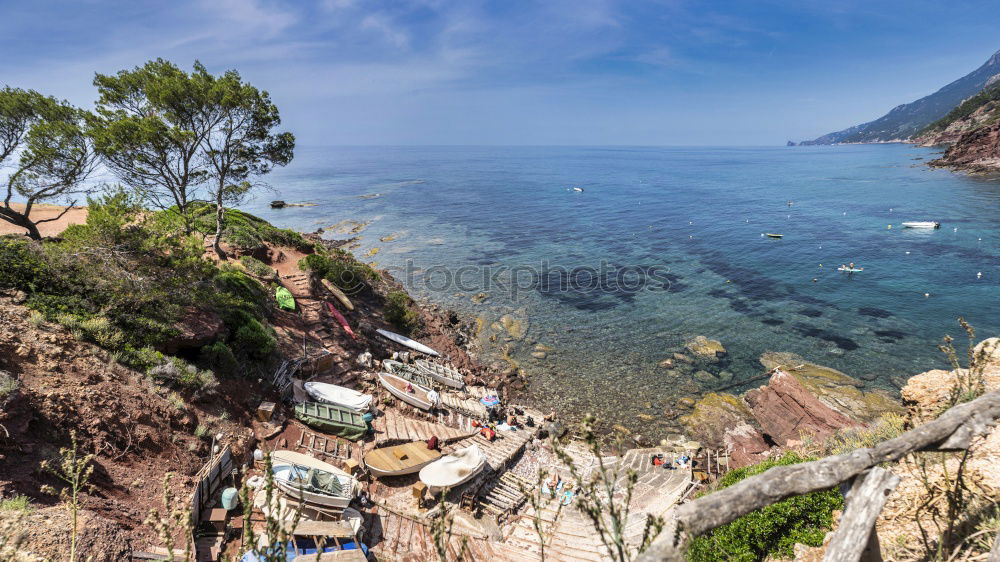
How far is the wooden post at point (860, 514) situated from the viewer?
4.55 m

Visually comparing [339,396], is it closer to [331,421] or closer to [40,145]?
[331,421]

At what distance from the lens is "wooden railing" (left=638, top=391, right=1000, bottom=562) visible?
408cm

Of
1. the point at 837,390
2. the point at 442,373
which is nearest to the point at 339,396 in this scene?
the point at 442,373

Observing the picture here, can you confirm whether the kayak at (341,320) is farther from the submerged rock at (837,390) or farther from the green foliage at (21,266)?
the submerged rock at (837,390)

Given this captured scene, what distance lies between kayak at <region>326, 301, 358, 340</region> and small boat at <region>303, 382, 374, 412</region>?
6.84 meters

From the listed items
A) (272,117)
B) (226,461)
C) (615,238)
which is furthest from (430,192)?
(226,461)

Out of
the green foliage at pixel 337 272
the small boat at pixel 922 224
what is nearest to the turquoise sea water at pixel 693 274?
the small boat at pixel 922 224

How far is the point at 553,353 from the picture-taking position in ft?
97.4

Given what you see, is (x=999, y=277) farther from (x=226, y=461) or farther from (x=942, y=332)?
(x=226, y=461)

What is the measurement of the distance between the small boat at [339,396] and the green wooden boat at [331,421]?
60 cm

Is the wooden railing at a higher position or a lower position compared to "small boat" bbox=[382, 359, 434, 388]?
higher

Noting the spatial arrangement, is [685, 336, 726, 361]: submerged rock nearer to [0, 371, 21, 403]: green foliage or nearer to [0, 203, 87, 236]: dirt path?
[0, 371, 21, 403]: green foliage

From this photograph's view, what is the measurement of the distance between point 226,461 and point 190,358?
6.04m

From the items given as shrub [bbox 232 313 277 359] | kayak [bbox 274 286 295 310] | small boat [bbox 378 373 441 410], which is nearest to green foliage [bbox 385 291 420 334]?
kayak [bbox 274 286 295 310]
